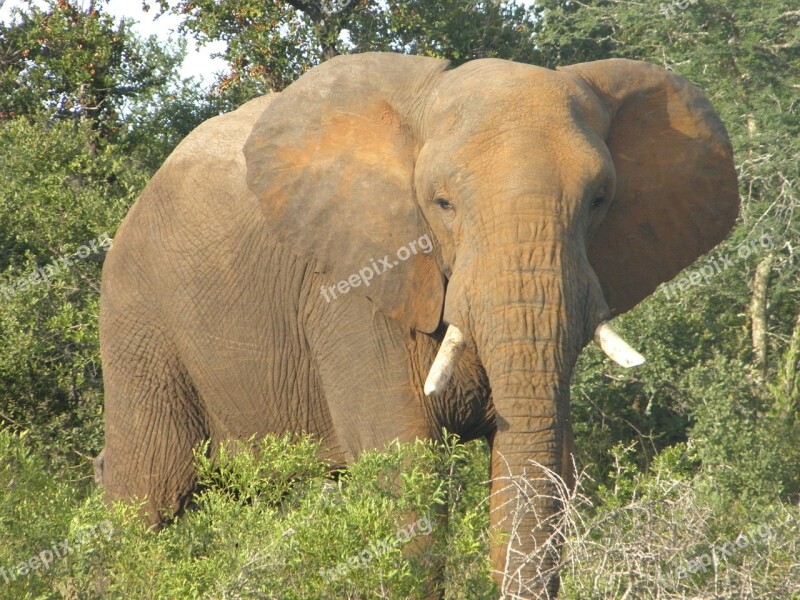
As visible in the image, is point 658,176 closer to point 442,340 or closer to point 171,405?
point 442,340

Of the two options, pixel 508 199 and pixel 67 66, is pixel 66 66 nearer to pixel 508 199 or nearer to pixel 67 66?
pixel 67 66

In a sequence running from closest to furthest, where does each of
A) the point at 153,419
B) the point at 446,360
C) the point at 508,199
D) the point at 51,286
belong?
the point at 508,199 < the point at 446,360 < the point at 153,419 < the point at 51,286

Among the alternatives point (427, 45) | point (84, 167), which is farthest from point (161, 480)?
point (427, 45)

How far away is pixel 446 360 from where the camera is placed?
4.88m

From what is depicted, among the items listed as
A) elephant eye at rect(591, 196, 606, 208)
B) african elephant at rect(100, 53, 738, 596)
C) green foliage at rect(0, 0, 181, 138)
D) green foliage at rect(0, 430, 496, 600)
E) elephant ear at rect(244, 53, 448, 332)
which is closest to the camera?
green foliage at rect(0, 430, 496, 600)

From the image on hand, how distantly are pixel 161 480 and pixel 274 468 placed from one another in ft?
5.14

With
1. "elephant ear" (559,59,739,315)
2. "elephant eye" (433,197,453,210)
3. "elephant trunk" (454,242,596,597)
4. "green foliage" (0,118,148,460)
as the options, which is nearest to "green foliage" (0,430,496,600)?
"elephant trunk" (454,242,596,597)

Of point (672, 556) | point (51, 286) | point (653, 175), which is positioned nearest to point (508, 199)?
point (653, 175)

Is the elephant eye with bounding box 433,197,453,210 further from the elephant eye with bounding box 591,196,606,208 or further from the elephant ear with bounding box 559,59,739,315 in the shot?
the elephant ear with bounding box 559,59,739,315

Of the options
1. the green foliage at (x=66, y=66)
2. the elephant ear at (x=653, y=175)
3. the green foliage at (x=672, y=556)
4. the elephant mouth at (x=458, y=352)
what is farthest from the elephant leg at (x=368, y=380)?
the green foliage at (x=66, y=66)

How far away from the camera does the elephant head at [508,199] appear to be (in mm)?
4695

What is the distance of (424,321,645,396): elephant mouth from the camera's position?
4609 mm

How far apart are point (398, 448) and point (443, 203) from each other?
89 centimetres

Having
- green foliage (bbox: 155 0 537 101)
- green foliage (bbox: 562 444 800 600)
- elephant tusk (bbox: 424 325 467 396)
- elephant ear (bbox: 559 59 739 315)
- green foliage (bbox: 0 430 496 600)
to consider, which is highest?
green foliage (bbox: 155 0 537 101)
